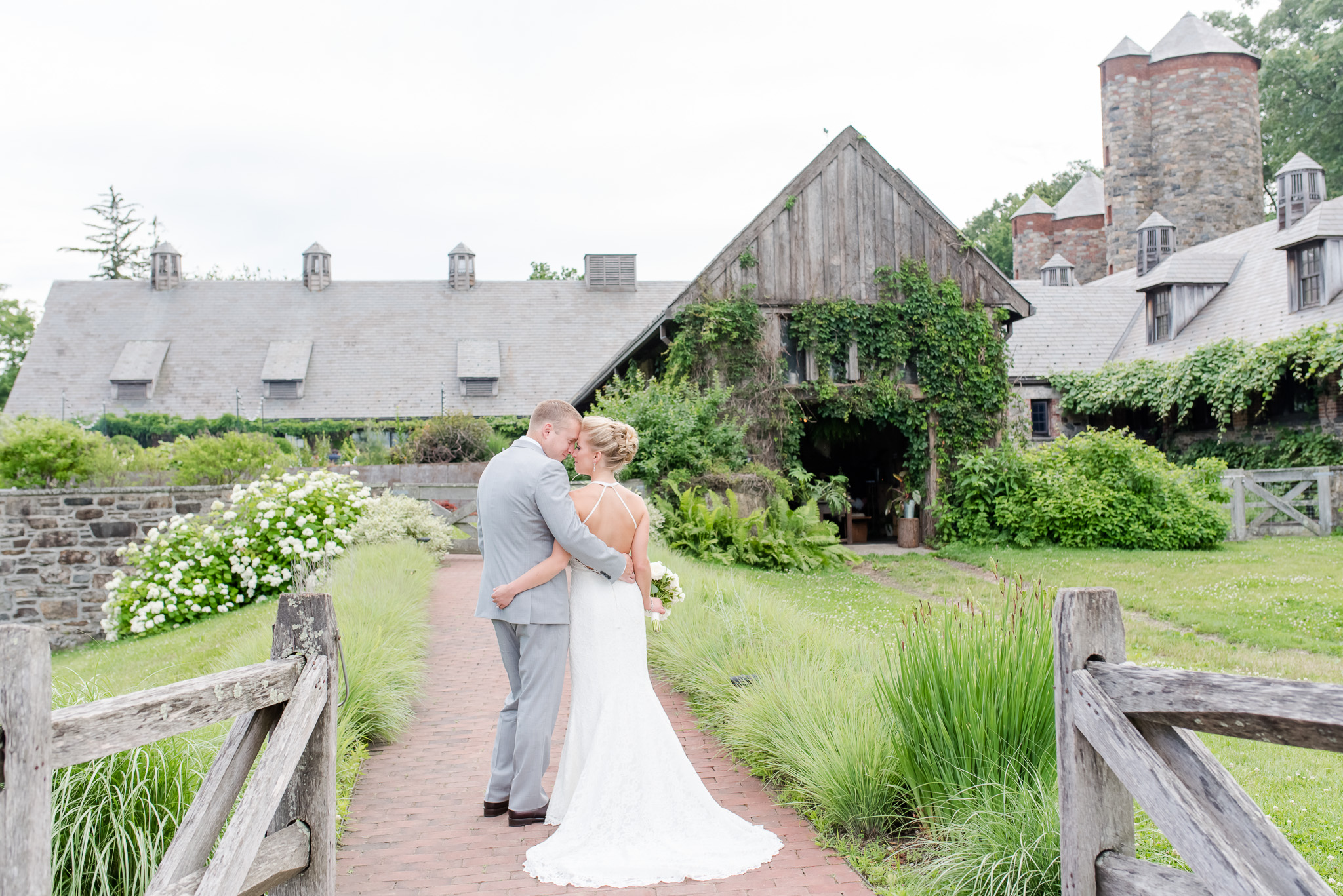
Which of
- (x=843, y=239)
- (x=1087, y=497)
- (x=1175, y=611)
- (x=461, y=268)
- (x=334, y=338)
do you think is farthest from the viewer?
(x=461, y=268)

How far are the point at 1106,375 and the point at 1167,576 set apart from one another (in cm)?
1377

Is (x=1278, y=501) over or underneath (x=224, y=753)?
underneath

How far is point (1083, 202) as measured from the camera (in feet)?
135

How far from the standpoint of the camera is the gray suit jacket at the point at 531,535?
4270 mm

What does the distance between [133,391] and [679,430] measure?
23.9 meters

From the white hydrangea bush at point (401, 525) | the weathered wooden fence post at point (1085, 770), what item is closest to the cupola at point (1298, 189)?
the white hydrangea bush at point (401, 525)

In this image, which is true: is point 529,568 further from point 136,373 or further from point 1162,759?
point 136,373

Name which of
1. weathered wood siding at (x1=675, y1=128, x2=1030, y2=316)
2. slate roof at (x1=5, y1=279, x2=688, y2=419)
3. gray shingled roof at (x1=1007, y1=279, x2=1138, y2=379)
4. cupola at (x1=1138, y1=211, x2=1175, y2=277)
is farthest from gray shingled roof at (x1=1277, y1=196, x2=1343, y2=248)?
slate roof at (x1=5, y1=279, x2=688, y2=419)

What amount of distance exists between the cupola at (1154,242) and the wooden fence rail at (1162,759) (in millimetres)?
32234

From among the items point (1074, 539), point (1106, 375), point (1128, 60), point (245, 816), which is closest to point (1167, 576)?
point (1074, 539)

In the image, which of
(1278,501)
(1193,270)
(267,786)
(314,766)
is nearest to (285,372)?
(1193,270)

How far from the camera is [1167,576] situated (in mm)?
11906

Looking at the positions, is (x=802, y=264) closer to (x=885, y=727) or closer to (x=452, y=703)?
(x=452, y=703)

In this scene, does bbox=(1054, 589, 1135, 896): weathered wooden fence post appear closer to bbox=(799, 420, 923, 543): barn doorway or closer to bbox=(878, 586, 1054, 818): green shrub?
bbox=(878, 586, 1054, 818): green shrub
